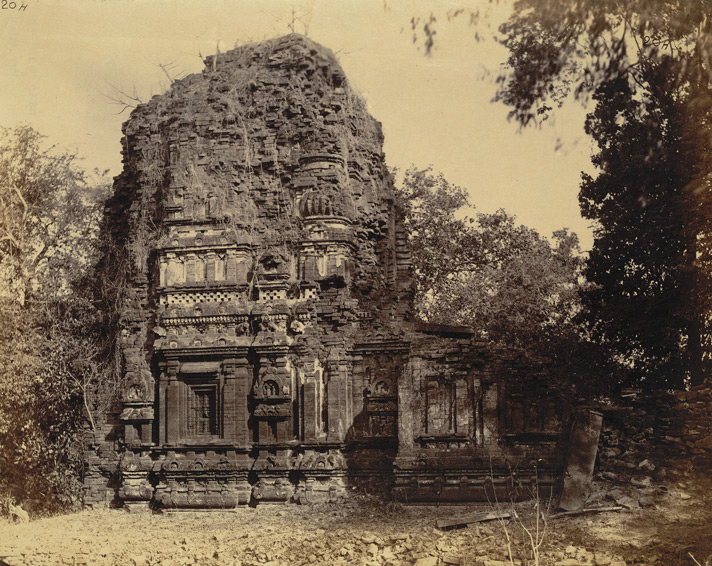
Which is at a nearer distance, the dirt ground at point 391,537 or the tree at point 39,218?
the dirt ground at point 391,537

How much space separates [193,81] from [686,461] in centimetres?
1033

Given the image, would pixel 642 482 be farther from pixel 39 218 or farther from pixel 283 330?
pixel 39 218

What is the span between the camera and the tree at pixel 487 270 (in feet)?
67.8

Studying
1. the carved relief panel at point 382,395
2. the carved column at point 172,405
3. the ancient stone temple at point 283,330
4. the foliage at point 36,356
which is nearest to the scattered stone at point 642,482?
the ancient stone temple at point 283,330

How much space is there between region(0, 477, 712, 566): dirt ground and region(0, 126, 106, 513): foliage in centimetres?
260

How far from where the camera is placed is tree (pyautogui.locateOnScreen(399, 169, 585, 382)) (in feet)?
67.8

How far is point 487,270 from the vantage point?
2162 cm

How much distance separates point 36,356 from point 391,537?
→ 8.27 m

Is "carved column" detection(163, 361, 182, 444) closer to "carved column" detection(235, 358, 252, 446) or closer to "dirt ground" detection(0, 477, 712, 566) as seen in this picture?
"carved column" detection(235, 358, 252, 446)

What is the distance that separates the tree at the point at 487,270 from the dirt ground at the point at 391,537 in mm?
8620

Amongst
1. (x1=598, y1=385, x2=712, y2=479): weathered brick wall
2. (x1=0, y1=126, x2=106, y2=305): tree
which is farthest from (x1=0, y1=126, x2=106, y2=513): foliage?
(x1=598, y1=385, x2=712, y2=479): weathered brick wall

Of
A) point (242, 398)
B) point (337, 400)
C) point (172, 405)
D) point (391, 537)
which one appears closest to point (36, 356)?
point (172, 405)

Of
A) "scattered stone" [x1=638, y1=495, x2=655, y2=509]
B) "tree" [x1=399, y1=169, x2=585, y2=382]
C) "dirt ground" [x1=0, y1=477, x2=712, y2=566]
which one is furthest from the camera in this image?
"tree" [x1=399, y1=169, x2=585, y2=382]

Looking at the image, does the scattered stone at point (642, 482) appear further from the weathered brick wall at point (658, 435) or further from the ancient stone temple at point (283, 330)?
the ancient stone temple at point (283, 330)
